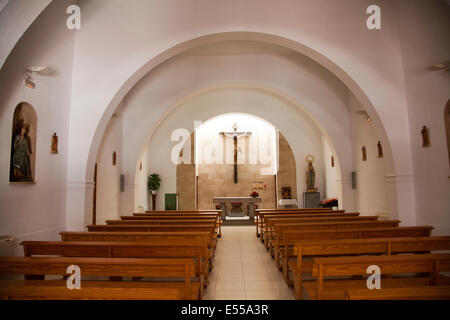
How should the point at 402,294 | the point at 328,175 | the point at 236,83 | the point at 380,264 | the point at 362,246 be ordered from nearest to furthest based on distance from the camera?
the point at 402,294 → the point at 380,264 → the point at 362,246 → the point at 236,83 → the point at 328,175

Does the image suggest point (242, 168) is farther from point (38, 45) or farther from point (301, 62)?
point (38, 45)

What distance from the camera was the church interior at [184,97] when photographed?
2.92 meters

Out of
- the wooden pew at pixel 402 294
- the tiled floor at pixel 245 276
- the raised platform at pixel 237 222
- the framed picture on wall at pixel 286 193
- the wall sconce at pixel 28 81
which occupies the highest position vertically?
the wall sconce at pixel 28 81

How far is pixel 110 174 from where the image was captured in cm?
788

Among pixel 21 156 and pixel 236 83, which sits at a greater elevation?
pixel 236 83

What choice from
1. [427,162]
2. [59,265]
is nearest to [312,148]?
[427,162]

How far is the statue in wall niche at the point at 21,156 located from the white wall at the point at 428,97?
632cm

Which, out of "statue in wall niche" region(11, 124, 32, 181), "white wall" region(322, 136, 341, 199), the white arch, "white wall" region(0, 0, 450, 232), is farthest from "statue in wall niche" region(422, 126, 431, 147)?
"statue in wall niche" region(11, 124, 32, 181)

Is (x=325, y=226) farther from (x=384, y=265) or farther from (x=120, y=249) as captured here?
(x=120, y=249)

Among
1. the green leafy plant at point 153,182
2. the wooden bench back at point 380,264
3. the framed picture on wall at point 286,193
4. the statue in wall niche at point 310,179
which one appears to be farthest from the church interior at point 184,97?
the green leafy plant at point 153,182

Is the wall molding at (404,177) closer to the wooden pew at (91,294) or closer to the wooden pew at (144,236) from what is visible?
the wooden pew at (144,236)

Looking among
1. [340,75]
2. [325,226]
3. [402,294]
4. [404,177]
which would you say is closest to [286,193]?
[404,177]

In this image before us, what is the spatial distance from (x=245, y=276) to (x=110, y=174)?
4974 mm

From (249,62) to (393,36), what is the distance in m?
4.16
